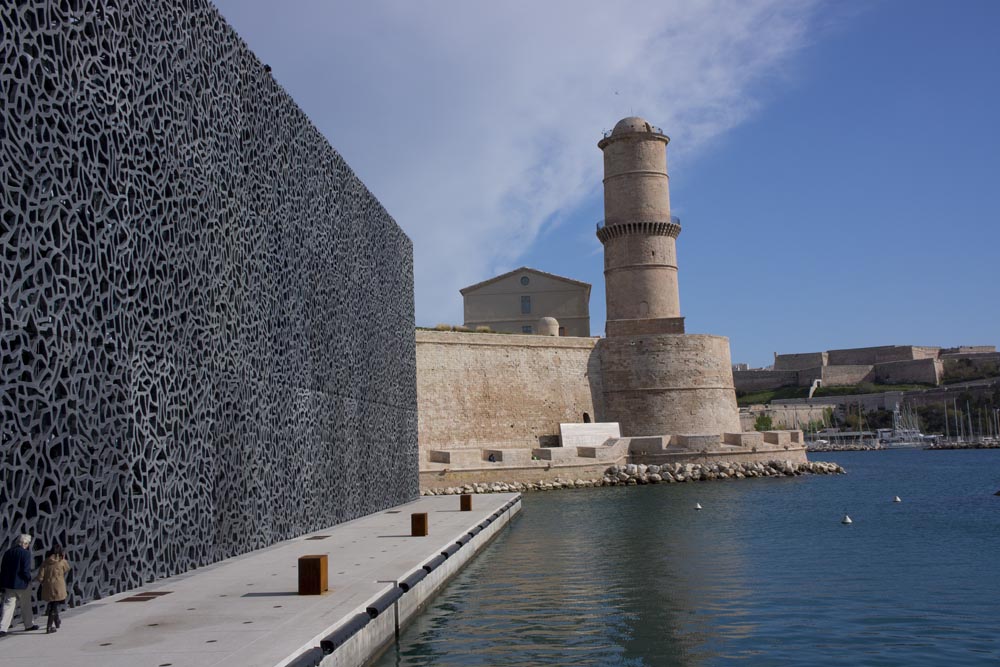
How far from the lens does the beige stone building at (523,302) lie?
38.6 meters

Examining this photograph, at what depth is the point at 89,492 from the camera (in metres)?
7.34

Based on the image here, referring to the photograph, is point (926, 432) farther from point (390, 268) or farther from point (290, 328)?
point (290, 328)

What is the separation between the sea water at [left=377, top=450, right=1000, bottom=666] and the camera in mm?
7078

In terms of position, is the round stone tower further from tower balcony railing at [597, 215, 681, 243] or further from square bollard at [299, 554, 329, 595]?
square bollard at [299, 554, 329, 595]

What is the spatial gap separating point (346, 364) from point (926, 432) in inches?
2502

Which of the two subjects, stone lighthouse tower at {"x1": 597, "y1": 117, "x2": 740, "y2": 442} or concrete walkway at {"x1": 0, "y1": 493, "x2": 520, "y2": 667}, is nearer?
concrete walkway at {"x1": 0, "y1": 493, "x2": 520, "y2": 667}

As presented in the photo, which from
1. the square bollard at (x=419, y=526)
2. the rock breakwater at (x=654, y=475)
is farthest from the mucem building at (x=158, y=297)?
the rock breakwater at (x=654, y=475)

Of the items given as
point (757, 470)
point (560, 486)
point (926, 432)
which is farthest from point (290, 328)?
point (926, 432)

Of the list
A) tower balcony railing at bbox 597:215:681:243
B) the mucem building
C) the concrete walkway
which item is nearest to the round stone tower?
tower balcony railing at bbox 597:215:681:243

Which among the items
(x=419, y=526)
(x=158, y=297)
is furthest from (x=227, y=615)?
(x=419, y=526)

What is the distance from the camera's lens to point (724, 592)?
9.60m

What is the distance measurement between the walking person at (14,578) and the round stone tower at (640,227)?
98.4 ft

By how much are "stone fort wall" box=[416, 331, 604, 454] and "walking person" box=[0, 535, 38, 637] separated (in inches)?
815

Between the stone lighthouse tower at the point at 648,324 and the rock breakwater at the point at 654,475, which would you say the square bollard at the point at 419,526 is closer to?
the rock breakwater at the point at 654,475
